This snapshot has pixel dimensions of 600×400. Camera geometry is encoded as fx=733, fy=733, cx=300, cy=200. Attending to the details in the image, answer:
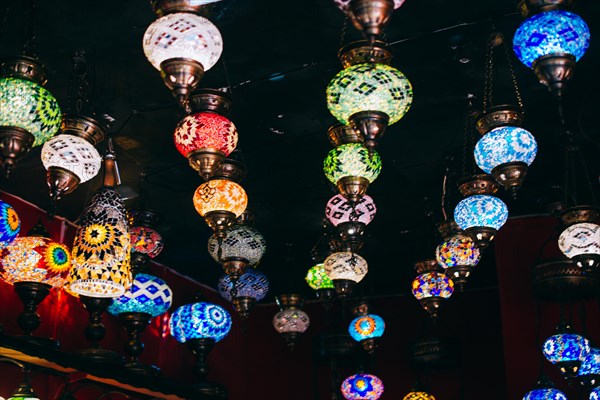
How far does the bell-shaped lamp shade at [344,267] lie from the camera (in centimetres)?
419

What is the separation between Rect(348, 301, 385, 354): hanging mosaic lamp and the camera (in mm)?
6080

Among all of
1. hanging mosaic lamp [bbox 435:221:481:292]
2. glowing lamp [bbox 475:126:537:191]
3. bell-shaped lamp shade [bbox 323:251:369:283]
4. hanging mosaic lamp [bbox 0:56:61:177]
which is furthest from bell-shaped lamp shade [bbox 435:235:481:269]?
hanging mosaic lamp [bbox 0:56:61:177]

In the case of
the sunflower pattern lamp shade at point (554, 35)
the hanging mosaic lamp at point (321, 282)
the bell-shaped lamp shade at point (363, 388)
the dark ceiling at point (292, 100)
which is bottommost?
the bell-shaped lamp shade at point (363, 388)

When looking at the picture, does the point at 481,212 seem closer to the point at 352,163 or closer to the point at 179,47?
the point at 352,163

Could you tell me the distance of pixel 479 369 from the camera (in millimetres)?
7426

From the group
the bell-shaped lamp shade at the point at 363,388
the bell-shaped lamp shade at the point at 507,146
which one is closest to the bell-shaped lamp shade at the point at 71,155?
the bell-shaped lamp shade at the point at 507,146

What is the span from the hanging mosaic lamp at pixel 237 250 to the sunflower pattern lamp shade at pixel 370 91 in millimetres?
1566

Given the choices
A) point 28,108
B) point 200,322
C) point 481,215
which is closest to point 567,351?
point 481,215

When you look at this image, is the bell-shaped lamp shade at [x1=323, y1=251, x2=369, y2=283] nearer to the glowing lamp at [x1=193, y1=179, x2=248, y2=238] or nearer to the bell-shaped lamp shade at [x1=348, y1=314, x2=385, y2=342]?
the glowing lamp at [x1=193, y1=179, x2=248, y2=238]

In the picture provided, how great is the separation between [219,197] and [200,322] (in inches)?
85.4

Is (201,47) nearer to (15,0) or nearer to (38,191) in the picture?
(15,0)

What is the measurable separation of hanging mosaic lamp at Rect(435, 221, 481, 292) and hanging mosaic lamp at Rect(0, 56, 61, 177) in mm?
2289

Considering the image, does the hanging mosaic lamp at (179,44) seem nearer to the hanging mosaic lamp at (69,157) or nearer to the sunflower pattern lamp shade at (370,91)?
the sunflower pattern lamp shade at (370,91)

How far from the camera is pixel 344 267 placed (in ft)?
13.8
